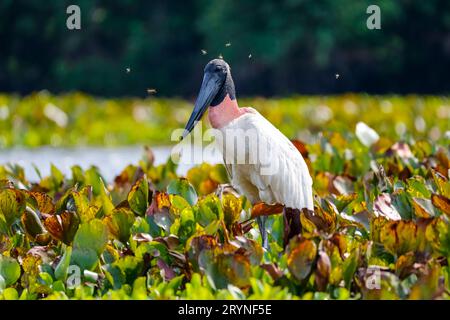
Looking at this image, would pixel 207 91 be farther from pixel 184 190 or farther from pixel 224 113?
pixel 184 190

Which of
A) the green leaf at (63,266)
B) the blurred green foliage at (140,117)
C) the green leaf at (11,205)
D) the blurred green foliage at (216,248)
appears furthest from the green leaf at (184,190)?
the blurred green foliage at (140,117)

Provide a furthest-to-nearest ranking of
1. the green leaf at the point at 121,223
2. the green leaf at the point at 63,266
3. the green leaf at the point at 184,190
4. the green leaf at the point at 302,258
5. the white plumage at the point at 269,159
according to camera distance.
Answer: the green leaf at the point at 184,190
the white plumage at the point at 269,159
the green leaf at the point at 121,223
the green leaf at the point at 63,266
the green leaf at the point at 302,258

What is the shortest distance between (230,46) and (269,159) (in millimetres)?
25370

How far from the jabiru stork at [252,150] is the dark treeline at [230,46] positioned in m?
22.6

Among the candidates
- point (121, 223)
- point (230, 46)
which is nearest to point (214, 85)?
point (121, 223)

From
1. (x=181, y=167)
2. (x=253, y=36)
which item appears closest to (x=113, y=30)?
(x=253, y=36)

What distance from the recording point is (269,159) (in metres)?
4.68

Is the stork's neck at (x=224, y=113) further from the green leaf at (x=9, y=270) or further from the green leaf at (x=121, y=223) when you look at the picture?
the green leaf at (x=9, y=270)

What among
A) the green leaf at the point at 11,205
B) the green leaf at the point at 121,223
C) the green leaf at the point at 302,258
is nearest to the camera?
the green leaf at the point at 302,258

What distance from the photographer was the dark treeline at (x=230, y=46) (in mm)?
28094

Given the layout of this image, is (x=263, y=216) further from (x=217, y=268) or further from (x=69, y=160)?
(x=69, y=160)

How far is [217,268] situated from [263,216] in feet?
2.40
